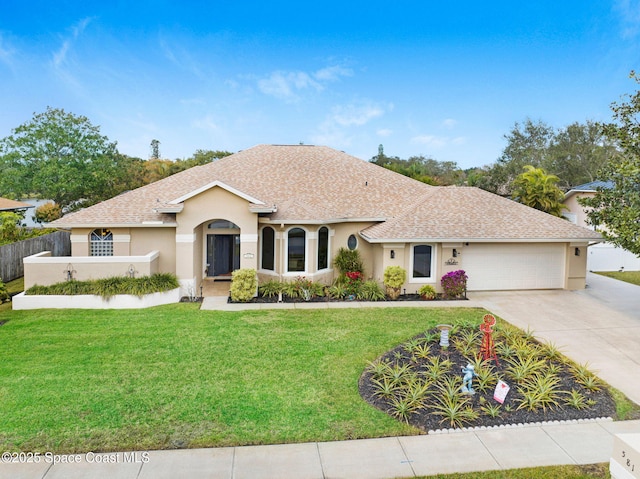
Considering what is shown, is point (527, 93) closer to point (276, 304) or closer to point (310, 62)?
point (310, 62)

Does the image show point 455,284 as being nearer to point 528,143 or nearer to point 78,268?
point 78,268

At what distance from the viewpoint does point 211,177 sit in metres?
20.2

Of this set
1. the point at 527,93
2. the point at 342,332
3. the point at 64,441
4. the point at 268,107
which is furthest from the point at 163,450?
the point at 527,93

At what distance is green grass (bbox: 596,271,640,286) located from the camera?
845 inches

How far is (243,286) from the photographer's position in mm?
16016

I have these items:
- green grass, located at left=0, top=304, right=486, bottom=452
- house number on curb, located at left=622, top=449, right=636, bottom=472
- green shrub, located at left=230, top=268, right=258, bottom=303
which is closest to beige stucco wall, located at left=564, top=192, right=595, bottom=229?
green grass, located at left=0, top=304, right=486, bottom=452

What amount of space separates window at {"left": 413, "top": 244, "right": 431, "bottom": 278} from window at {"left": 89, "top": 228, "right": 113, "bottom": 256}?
12.6m

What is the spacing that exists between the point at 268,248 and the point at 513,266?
10.7 meters

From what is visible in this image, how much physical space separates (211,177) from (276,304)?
Answer: 25.6ft

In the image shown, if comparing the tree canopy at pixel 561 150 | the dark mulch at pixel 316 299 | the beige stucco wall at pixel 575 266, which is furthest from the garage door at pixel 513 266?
the tree canopy at pixel 561 150

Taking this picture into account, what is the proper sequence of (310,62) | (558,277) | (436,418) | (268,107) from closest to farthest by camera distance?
(436,418), (558,277), (310,62), (268,107)

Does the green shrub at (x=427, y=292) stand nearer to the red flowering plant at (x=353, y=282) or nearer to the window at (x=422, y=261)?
the window at (x=422, y=261)

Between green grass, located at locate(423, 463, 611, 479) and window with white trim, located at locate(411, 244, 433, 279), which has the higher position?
window with white trim, located at locate(411, 244, 433, 279)

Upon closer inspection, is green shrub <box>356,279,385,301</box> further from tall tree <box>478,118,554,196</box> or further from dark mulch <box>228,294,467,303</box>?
tall tree <box>478,118,554,196</box>
